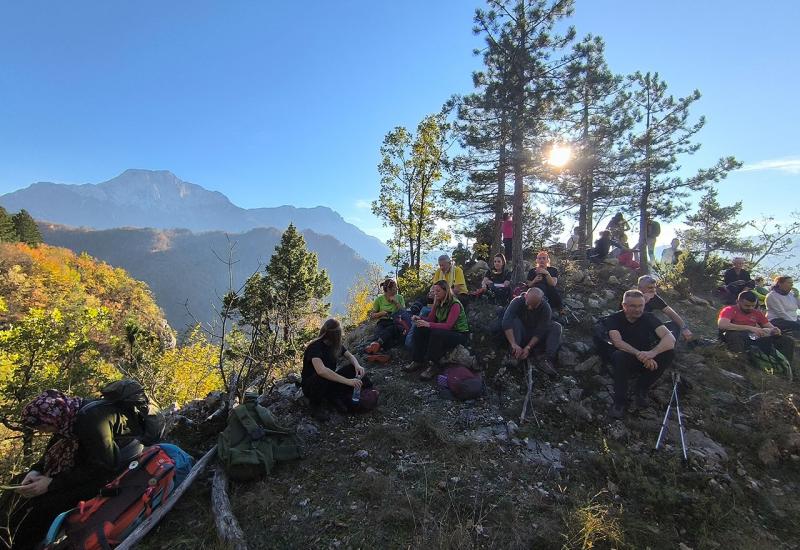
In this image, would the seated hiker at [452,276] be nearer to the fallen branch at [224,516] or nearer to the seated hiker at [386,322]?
the seated hiker at [386,322]

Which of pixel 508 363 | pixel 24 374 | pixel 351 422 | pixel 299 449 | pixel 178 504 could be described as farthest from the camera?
pixel 24 374

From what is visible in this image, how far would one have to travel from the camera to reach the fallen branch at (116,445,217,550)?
2.82 meters

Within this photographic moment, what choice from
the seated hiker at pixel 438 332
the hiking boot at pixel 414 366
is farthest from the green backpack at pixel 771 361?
the hiking boot at pixel 414 366

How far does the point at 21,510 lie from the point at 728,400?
7.68 meters

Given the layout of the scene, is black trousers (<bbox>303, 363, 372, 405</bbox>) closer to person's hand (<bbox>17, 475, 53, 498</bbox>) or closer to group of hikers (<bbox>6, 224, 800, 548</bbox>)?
group of hikers (<bbox>6, 224, 800, 548</bbox>)

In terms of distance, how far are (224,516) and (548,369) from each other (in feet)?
14.2

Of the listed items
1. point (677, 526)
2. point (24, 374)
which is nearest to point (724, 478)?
point (677, 526)

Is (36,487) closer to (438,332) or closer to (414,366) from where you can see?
(414,366)

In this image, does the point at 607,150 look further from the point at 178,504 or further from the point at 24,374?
the point at 24,374

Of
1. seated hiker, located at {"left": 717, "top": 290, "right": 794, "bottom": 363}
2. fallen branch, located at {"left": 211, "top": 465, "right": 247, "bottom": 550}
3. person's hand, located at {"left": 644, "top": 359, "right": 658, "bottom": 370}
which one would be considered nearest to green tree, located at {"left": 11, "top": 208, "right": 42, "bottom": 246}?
fallen branch, located at {"left": 211, "top": 465, "right": 247, "bottom": 550}

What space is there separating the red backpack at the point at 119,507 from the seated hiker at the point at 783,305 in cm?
938

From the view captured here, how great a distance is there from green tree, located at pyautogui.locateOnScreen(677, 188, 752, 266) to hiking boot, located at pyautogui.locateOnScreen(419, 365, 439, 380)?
81.4 feet

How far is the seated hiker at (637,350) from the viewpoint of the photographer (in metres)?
4.56

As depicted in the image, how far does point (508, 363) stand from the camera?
577 cm
